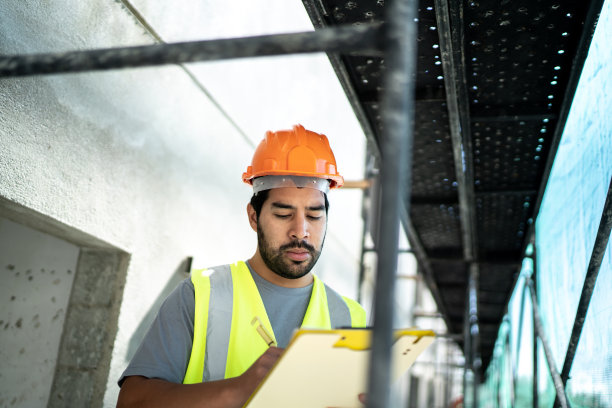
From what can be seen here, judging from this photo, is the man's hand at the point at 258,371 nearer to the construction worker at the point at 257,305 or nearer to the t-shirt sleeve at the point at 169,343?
the construction worker at the point at 257,305

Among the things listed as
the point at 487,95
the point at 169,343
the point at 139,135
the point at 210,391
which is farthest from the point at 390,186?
the point at 139,135

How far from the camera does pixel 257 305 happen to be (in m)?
2.33

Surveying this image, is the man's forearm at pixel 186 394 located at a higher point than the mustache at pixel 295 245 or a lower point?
lower

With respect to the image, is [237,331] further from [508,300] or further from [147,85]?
[508,300]

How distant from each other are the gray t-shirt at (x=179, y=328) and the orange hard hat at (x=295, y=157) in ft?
1.69

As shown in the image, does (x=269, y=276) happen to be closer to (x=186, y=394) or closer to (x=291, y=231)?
(x=291, y=231)

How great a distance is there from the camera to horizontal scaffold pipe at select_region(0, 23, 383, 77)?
1.33m

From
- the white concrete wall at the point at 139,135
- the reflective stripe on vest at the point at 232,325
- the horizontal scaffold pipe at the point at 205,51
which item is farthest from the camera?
the white concrete wall at the point at 139,135

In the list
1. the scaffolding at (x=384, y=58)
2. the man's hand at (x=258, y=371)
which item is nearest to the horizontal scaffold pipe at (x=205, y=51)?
the scaffolding at (x=384, y=58)

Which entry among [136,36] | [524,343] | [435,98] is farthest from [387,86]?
[524,343]

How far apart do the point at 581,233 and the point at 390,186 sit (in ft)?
8.38

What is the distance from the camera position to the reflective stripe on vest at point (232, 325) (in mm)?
2125

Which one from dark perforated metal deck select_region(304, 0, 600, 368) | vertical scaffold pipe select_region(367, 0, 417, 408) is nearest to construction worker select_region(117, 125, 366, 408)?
dark perforated metal deck select_region(304, 0, 600, 368)

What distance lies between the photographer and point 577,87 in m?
2.91
